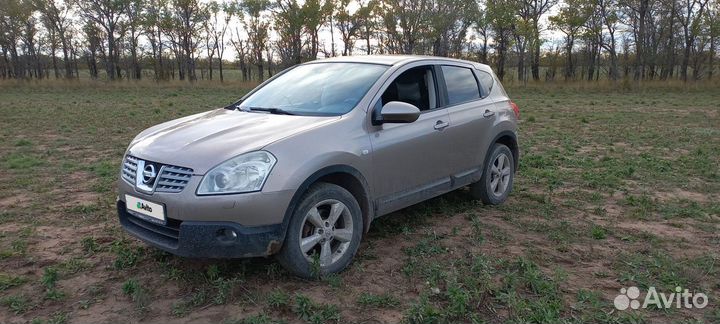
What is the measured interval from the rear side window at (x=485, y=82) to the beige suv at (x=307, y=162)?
0.41m

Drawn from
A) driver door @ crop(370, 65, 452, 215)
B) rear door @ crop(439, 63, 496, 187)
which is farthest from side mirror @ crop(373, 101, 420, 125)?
rear door @ crop(439, 63, 496, 187)

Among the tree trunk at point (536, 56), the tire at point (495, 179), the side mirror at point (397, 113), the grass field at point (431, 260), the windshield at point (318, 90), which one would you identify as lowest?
the grass field at point (431, 260)

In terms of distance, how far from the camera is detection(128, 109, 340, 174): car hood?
11.0 ft

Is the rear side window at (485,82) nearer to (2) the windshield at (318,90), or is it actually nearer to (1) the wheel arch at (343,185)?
(2) the windshield at (318,90)

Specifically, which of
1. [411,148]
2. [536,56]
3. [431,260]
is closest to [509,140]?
[411,148]

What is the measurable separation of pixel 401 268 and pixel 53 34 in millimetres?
49179

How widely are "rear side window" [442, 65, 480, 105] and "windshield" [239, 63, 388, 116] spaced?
87 centimetres

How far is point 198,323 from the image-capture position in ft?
10.2

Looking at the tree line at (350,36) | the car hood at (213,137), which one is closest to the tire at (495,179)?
the car hood at (213,137)

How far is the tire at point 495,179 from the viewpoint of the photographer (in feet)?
18.2

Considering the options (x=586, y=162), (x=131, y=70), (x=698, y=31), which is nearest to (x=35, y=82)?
(x=131, y=70)

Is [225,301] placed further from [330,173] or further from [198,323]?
[330,173]

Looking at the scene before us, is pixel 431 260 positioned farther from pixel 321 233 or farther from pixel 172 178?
pixel 172 178

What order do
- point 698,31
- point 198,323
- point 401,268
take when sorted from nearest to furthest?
point 198,323
point 401,268
point 698,31
